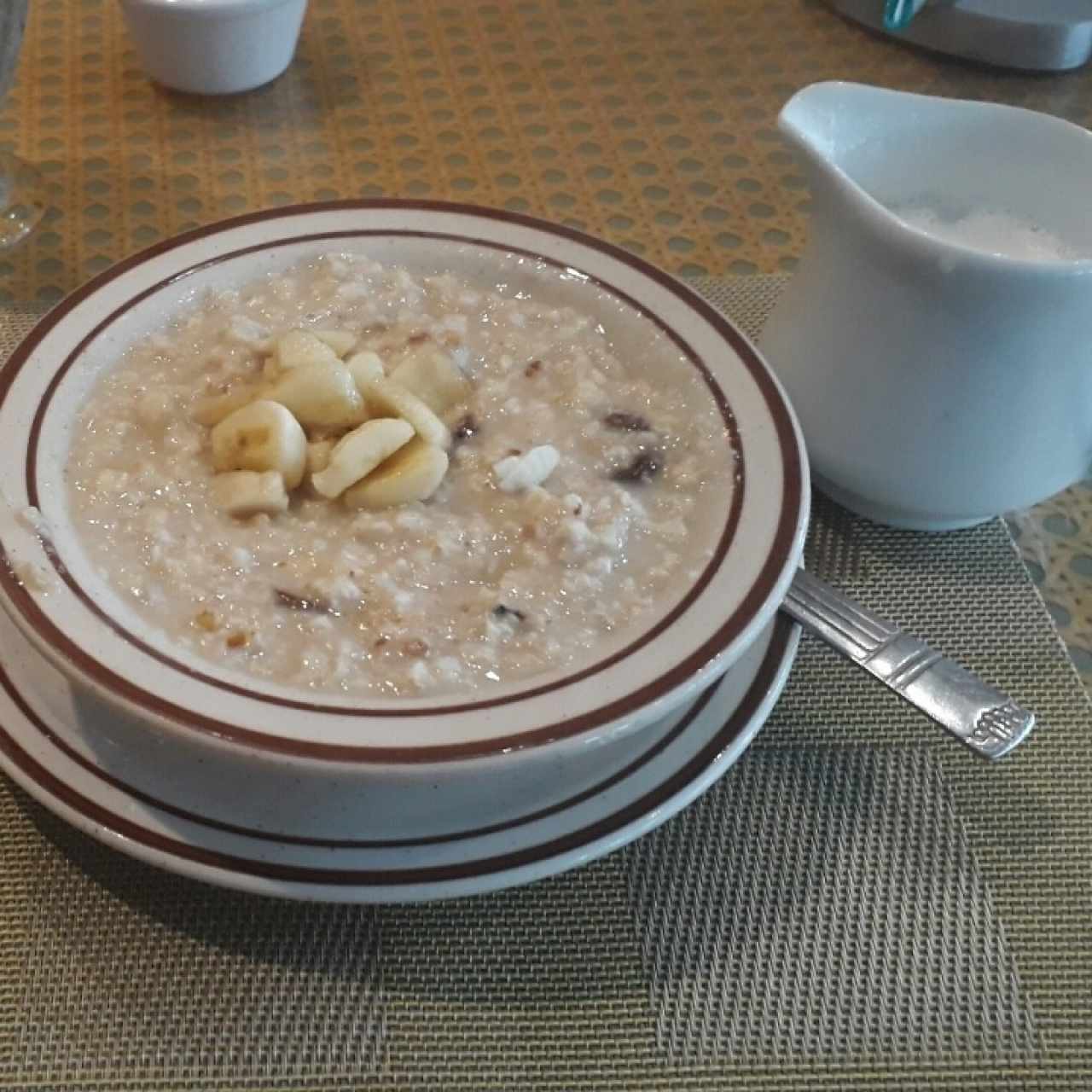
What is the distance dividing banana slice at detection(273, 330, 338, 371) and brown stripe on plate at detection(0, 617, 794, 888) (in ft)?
1.23

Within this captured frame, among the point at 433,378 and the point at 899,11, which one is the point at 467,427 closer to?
the point at 433,378

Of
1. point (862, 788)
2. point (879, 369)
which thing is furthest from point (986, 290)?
point (862, 788)

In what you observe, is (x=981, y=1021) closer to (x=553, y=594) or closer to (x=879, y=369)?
(x=553, y=594)

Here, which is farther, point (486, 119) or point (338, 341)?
point (486, 119)

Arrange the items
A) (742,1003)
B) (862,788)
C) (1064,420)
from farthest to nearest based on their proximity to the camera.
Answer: (1064,420) → (862,788) → (742,1003)

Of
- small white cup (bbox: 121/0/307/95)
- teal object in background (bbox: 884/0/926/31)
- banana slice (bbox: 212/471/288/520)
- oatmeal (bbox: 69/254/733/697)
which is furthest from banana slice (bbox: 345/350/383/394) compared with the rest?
teal object in background (bbox: 884/0/926/31)

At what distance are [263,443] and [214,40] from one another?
37.2 inches

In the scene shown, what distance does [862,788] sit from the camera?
897 mm

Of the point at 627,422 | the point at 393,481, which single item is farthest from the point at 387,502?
the point at 627,422

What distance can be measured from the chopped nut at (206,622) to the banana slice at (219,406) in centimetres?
22

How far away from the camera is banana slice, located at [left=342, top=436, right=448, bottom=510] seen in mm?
917

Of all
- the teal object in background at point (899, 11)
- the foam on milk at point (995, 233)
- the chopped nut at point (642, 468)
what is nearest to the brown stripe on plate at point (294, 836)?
the chopped nut at point (642, 468)

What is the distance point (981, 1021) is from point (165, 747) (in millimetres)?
585

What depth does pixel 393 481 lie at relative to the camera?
0.92m
